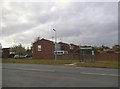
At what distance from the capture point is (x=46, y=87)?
40.0 ft

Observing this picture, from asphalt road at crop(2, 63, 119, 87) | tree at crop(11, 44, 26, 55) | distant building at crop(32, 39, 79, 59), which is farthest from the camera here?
tree at crop(11, 44, 26, 55)

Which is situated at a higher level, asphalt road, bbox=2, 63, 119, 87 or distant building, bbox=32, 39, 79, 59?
distant building, bbox=32, 39, 79, 59

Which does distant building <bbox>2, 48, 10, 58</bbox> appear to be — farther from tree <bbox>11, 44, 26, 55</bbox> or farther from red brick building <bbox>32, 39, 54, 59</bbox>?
red brick building <bbox>32, 39, 54, 59</bbox>

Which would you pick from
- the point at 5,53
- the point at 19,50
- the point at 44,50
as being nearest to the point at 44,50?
the point at 44,50

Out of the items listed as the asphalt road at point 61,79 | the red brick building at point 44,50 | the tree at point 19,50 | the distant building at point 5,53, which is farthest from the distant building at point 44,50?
the asphalt road at point 61,79

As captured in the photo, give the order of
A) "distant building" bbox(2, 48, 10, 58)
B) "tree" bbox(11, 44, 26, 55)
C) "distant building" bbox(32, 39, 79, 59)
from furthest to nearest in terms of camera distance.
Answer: "tree" bbox(11, 44, 26, 55) → "distant building" bbox(2, 48, 10, 58) → "distant building" bbox(32, 39, 79, 59)

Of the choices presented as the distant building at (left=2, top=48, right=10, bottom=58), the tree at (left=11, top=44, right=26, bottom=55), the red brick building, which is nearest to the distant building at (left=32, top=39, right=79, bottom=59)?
the red brick building

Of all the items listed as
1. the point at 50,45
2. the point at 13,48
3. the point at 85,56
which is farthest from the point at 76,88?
the point at 13,48

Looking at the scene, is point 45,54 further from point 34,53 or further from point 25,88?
point 25,88

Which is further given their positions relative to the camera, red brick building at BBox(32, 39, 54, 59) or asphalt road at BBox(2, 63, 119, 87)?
red brick building at BBox(32, 39, 54, 59)

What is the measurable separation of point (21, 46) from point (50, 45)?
44.2 meters

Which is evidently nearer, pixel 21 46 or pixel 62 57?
pixel 62 57

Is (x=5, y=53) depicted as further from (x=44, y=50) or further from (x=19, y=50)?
(x=44, y=50)

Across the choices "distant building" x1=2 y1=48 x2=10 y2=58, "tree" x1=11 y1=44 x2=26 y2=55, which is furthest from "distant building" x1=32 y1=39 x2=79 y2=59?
"tree" x1=11 y1=44 x2=26 y2=55
